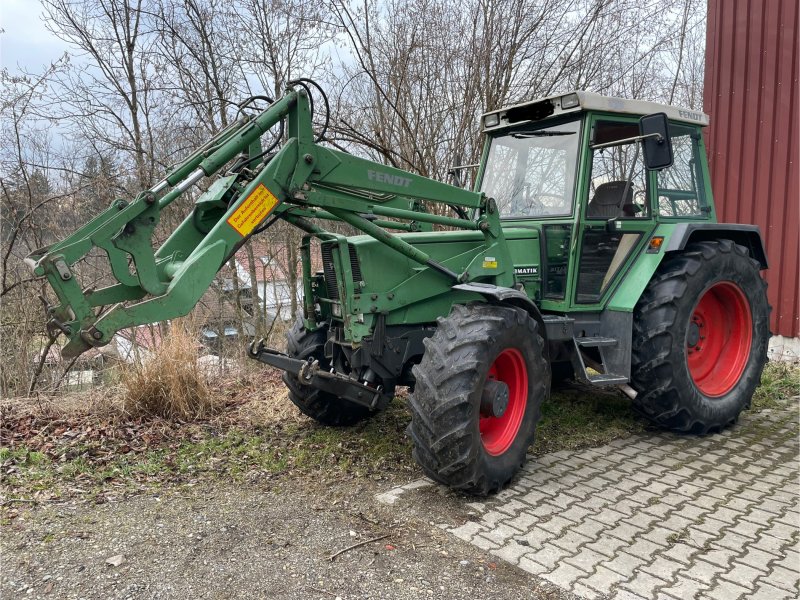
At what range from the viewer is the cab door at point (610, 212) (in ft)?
14.4

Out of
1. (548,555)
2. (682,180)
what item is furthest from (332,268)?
(682,180)

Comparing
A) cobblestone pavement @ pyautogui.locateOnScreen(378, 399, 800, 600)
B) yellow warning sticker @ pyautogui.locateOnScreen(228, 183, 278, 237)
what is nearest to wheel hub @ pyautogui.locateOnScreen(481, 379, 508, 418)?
cobblestone pavement @ pyautogui.locateOnScreen(378, 399, 800, 600)

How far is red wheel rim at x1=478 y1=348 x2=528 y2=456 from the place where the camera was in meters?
3.72

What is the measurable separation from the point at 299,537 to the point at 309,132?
2.15 meters

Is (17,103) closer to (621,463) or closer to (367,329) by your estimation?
(367,329)

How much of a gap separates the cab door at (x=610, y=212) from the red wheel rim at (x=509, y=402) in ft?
3.07

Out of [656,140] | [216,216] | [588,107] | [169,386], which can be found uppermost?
[588,107]

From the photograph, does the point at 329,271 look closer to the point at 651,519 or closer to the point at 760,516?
the point at 651,519

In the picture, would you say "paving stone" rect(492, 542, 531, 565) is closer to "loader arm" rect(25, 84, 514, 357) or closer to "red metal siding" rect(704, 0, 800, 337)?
"loader arm" rect(25, 84, 514, 357)

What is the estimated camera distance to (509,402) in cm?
382

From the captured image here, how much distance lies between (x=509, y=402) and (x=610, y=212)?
1728 mm

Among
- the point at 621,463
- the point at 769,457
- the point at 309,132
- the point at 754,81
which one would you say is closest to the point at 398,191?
the point at 309,132

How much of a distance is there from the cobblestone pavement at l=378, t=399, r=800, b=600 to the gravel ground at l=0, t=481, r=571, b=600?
191 mm

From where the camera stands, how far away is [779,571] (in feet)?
8.93
